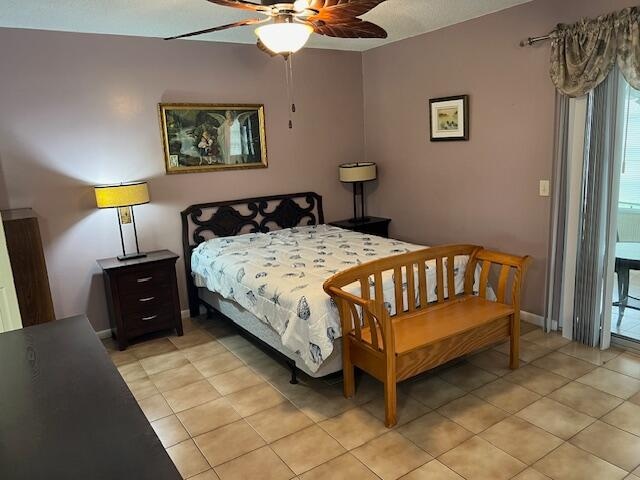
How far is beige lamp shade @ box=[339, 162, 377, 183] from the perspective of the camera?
194 inches

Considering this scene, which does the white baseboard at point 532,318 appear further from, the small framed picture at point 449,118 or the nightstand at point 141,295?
the nightstand at point 141,295

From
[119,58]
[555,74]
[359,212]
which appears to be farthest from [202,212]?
[555,74]

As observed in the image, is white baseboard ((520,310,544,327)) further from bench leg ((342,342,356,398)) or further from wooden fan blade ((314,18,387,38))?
wooden fan blade ((314,18,387,38))

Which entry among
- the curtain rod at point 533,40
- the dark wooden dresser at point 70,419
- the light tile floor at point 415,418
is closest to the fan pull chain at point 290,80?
the curtain rod at point 533,40

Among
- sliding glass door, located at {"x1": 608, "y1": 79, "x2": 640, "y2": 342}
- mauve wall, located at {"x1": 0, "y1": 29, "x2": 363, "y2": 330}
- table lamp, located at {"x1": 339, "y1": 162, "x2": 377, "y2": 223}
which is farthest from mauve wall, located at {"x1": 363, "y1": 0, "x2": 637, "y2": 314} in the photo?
mauve wall, located at {"x1": 0, "y1": 29, "x2": 363, "y2": 330}

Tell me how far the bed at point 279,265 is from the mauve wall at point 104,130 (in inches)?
7.0

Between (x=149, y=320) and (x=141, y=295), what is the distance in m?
0.22

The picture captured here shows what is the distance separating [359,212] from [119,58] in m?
2.87

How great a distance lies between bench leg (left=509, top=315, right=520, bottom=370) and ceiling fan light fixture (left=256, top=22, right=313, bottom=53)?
2.17 metres

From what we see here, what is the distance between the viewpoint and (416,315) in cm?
306

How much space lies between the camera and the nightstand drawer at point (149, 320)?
3.84 meters

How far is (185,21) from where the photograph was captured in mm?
3605

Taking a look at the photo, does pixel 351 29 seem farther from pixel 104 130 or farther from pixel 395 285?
pixel 104 130

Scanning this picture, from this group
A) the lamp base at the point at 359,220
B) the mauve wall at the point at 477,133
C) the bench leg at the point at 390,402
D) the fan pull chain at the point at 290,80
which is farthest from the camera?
the lamp base at the point at 359,220
